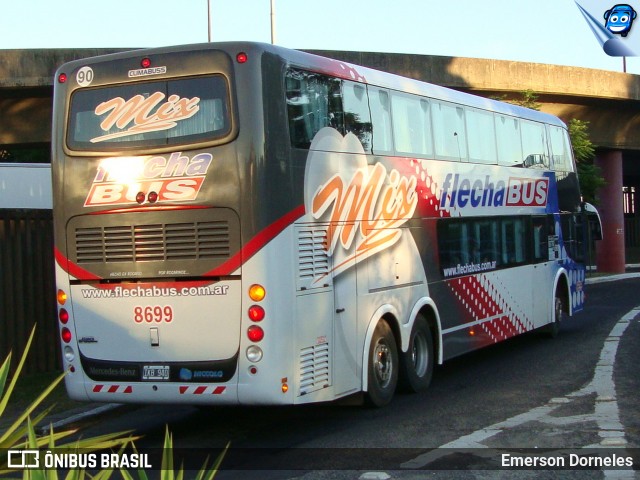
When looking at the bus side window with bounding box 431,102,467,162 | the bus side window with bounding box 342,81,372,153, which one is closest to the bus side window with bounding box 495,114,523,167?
the bus side window with bounding box 431,102,467,162

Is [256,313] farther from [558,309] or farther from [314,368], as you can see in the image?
[558,309]

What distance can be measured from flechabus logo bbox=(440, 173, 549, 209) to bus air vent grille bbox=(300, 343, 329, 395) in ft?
12.8

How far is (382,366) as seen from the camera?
11.4 metres

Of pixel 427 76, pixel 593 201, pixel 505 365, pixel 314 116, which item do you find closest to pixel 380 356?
pixel 314 116

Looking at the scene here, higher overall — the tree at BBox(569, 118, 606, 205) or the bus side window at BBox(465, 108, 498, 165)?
the tree at BBox(569, 118, 606, 205)

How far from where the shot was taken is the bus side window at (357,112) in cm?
1084

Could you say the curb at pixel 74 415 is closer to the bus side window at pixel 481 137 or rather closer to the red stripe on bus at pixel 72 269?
the red stripe on bus at pixel 72 269

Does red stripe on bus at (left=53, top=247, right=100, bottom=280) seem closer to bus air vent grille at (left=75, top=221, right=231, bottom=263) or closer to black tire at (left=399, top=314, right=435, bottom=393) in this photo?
bus air vent grille at (left=75, top=221, right=231, bottom=263)

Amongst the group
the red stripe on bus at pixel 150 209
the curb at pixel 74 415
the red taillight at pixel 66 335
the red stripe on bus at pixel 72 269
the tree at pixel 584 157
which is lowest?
the curb at pixel 74 415

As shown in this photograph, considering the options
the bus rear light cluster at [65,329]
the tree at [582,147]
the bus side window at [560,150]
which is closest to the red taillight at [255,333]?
the bus rear light cluster at [65,329]

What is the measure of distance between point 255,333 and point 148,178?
1838 mm

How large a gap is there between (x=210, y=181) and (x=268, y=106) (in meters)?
0.89

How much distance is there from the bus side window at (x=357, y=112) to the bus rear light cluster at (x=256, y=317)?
94.9 inches

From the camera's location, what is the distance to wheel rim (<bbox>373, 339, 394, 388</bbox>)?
36.8ft
